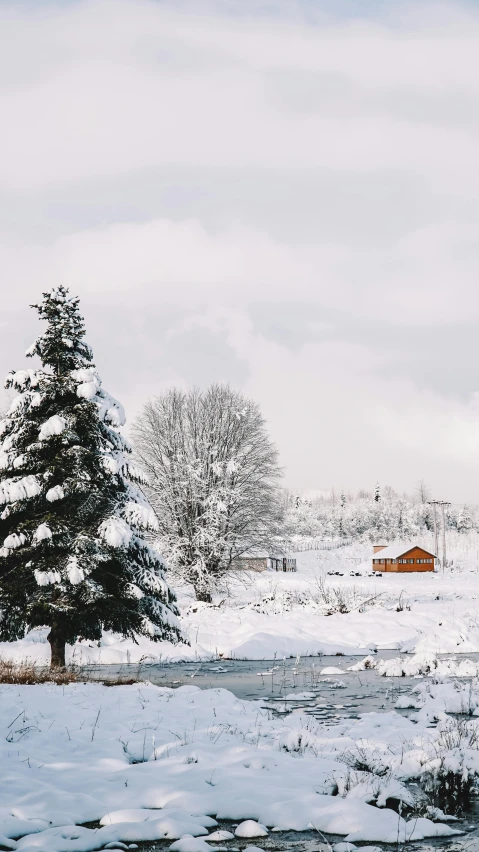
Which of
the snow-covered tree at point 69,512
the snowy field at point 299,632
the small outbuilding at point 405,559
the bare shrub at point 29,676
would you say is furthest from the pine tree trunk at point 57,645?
the small outbuilding at point 405,559

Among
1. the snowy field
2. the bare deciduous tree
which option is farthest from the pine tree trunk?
the bare deciduous tree

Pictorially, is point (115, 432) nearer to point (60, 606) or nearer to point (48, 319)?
point (48, 319)

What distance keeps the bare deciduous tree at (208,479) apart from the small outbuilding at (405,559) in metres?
42.9

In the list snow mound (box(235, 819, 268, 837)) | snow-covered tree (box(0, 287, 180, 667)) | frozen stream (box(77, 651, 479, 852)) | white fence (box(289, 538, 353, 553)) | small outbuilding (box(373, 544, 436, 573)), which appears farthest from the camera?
white fence (box(289, 538, 353, 553))

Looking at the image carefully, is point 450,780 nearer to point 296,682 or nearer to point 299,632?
point 296,682

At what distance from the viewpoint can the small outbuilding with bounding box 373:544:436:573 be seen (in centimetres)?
7419

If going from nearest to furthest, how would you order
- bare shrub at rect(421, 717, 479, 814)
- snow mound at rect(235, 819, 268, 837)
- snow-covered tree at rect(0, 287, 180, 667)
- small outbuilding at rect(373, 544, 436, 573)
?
snow mound at rect(235, 819, 268, 837), bare shrub at rect(421, 717, 479, 814), snow-covered tree at rect(0, 287, 180, 667), small outbuilding at rect(373, 544, 436, 573)

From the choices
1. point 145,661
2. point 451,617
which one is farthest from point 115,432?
point 451,617

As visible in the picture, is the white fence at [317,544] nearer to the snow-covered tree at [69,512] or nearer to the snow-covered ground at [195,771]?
the snow-covered tree at [69,512]

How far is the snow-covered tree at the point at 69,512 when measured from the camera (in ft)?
45.4

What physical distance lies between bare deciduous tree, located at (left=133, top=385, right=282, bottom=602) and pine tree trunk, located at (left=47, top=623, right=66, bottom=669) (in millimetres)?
16625

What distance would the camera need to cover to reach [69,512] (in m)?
14.8

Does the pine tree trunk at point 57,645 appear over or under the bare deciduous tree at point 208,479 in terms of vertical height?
under

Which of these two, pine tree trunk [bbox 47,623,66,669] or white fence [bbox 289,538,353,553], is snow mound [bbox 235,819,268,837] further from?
white fence [bbox 289,538,353,553]
